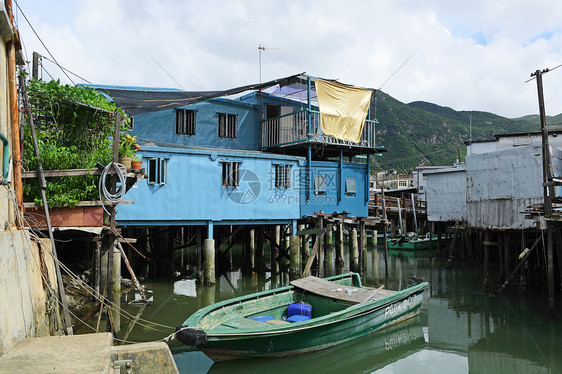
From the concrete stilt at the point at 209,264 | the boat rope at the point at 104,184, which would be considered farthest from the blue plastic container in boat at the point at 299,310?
the concrete stilt at the point at 209,264

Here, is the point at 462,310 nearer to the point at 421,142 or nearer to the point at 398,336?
the point at 398,336

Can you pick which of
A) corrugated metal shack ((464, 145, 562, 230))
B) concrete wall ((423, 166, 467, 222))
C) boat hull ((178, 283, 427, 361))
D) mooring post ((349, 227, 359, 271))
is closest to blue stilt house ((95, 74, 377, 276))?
mooring post ((349, 227, 359, 271))

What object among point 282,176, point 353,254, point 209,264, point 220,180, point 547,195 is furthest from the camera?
point 353,254

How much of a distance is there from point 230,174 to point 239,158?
726 mm

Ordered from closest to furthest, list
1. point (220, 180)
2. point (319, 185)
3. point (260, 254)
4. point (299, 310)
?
point (299, 310)
point (220, 180)
point (319, 185)
point (260, 254)

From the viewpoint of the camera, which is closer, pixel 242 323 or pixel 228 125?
pixel 242 323

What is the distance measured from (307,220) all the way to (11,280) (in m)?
14.8

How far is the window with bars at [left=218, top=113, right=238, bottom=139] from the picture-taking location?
67.2 ft

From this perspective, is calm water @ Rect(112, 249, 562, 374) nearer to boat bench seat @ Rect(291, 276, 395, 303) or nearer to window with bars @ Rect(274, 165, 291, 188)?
boat bench seat @ Rect(291, 276, 395, 303)

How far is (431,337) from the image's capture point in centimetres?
1184

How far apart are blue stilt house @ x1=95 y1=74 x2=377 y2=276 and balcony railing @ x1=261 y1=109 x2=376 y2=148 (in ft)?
0.14

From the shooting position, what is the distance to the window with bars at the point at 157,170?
51.8 feet

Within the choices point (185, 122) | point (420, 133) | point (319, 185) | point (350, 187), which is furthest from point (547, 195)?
point (420, 133)

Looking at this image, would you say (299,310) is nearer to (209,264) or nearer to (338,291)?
(338,291)
